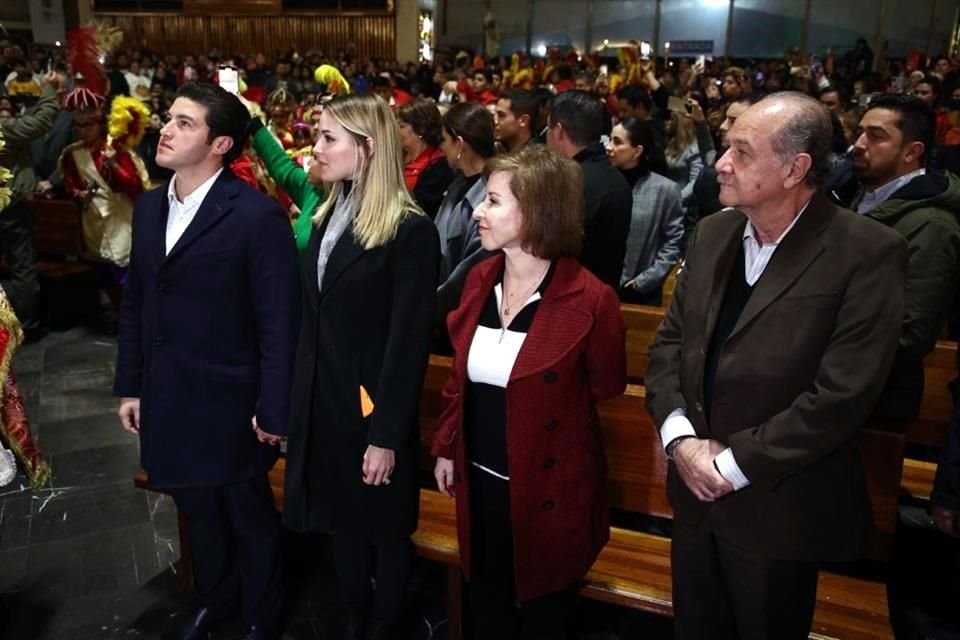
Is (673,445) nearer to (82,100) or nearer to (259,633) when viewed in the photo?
(259,633)

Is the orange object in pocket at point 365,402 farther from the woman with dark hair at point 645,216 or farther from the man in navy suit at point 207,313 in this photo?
the woman with dark hair at point 645,216

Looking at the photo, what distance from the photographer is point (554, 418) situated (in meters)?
1.80

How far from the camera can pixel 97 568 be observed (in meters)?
2.75

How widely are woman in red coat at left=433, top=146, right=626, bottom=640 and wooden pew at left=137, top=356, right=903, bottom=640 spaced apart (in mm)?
321

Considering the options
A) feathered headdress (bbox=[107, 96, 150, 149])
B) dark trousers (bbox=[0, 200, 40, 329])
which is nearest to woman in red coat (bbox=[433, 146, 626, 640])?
feathered headdress (bbox=[107, 96, 150, 149])

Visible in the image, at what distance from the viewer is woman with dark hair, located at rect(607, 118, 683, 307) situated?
138 inches

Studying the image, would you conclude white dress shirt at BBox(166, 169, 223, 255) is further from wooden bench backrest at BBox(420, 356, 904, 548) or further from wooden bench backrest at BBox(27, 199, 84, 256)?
wooden bench backrest at BBox(27, 199, 84, 256)

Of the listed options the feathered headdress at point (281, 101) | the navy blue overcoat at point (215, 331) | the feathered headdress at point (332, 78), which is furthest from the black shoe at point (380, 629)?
the feathered headdress at point (281, 101)

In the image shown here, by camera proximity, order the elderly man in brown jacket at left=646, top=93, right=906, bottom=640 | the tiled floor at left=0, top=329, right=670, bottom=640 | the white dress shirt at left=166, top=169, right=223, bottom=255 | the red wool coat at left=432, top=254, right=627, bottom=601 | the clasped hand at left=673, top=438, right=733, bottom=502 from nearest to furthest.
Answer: the elderly man in brown jacket at left=646, top=93, right=906, bottom=640 < the clasped hand at left=673, top=438, right=733, bottom=502 < the red wool coat at left=432, top=254, right=627, bottom=601 < the white dress shirt at left=166, top=169, right=223, bottom=255 < the tiled floor at left=0, top=329, right=670, bottom=640

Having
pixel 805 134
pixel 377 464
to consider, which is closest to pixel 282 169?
pixel 377 464

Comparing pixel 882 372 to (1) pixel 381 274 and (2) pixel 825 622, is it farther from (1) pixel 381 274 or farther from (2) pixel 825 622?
(1) pixel 381 274

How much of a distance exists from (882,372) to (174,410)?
168 cm

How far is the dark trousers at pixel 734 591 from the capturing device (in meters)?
1.62

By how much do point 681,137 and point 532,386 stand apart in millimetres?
3816
